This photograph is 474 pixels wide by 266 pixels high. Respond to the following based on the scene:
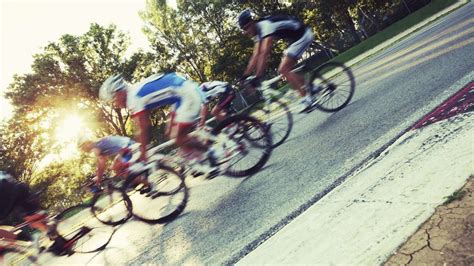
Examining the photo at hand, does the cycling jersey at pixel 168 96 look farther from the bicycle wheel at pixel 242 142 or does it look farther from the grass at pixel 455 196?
the grass at pixel 455 196

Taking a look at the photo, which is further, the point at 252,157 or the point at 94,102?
the point at 94,102

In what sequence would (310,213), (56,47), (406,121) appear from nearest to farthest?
(310,213), (406,121), (56,47)

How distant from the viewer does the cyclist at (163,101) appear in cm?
521

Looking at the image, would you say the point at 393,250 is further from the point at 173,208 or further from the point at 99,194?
the point at 99,194

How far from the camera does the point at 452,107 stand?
4.30 m

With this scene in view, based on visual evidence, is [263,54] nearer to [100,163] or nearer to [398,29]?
[100,163]

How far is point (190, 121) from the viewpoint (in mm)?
5422

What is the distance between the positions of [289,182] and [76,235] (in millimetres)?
4472

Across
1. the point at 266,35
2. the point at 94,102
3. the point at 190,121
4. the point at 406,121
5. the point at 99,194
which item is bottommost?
the point at 406,121

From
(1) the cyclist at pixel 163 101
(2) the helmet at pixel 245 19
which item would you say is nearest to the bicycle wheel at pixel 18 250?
(1) the cyclist at pixel 163 101

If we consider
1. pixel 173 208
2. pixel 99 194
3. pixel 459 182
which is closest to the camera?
pixel 459 182

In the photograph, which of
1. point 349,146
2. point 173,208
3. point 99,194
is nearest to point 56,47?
point 99,194

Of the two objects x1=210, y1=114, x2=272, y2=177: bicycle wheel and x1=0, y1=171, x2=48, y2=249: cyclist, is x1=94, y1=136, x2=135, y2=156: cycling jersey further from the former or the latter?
x1=210, y1=114, x2=272, y2=177: bicycle wheel

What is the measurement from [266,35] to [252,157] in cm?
232
